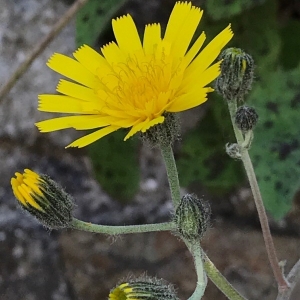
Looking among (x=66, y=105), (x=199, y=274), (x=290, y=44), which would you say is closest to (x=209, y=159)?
(x=290, y=44)

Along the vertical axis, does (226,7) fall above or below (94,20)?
below

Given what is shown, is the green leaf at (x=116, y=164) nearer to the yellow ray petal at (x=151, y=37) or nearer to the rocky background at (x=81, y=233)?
the rocky background at (x=81, y=233)

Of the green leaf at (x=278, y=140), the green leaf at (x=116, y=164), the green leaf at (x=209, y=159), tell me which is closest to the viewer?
the green leaf at (x=278, y=140)

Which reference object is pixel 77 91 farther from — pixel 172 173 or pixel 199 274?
pixel 199 274

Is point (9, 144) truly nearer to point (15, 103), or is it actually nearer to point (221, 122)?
point (15, 103)

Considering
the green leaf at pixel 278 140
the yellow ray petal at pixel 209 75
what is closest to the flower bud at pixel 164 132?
the yellow ray petal at pixel 209 75
